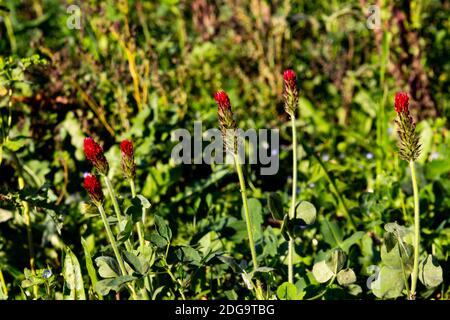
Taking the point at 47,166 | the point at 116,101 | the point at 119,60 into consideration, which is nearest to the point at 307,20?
the point at 119,60

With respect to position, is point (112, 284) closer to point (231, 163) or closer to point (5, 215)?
point (5, 215)

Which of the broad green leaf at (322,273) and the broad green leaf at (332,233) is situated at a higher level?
the broad green leaf at (332,233)

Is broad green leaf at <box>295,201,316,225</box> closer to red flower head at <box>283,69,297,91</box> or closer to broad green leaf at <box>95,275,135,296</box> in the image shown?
red flower head at <box>283,69,297,91</box>

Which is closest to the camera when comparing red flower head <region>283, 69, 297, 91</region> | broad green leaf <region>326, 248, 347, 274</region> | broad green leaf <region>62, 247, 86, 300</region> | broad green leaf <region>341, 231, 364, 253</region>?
red flower head <region>283, 69, 297, 91</region>

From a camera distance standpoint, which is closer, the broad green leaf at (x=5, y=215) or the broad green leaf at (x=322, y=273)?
the broad green leaf at (x=322, y=273)

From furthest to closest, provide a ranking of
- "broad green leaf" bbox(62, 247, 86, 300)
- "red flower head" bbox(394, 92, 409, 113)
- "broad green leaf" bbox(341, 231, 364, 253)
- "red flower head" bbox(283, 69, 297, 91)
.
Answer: "broad green leaf" bbox(341, 231, 364, 253)
"broad green leaf" bbox(62, 247, 86, 300)
"red flower head" bbox(283, 69, 297, 91)
"red flower head" bbox(394, 92, 409, 113)

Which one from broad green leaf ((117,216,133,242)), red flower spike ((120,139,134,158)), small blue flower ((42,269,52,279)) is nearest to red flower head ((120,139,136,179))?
red flower spike ((120,139,134,158))

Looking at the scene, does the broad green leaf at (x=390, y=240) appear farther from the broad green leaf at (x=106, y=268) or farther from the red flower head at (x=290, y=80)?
the broad green leaf at (x=106, y=268)

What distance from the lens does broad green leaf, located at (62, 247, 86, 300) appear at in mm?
1583

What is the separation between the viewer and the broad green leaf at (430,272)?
1421 millimetres

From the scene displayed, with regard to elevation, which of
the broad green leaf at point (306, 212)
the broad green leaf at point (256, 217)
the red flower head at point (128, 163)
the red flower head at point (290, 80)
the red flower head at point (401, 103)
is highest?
the red flower head at point (290, 80)

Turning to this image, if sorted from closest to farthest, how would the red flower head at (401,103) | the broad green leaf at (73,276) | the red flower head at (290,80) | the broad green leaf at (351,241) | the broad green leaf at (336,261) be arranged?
the red flower head at (401,103) → the red flower head at (290,80) → the broad green leaf at (336,261) → the broad green leaf at (73,276) → the broad green leaf at (351,241)

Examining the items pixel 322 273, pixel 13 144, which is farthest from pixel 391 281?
pixel 13 144

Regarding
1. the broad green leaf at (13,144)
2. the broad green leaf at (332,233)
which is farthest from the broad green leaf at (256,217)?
the broad green leaf at (13,144)
